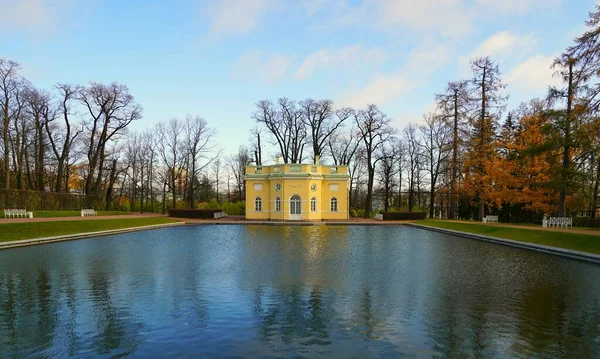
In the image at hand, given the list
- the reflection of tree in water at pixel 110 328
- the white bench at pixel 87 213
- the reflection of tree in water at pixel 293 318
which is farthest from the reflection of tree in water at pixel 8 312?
the white bench at pixel 87 213

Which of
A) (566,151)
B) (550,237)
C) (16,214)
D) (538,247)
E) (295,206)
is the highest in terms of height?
(566,151)

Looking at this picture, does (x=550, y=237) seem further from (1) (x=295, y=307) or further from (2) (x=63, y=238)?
(2) (x=63, y=238)

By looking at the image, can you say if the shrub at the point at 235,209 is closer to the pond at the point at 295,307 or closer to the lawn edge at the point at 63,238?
the lawn edge at the point at 63,238

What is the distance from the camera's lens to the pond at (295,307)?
5379 millimetres

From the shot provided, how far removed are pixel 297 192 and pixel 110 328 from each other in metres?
29.9

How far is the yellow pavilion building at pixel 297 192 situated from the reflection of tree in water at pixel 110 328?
27713 mm

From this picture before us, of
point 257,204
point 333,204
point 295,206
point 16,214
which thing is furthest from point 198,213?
point 16,214

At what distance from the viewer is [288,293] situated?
27.1 ft

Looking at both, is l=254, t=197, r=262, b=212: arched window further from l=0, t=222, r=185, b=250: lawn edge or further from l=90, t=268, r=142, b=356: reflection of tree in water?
l=90, t=268, r=142, b=356: reflection of tree in water

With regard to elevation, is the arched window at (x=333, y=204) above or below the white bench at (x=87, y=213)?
above

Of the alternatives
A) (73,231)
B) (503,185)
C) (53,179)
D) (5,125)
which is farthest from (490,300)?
(53,179)

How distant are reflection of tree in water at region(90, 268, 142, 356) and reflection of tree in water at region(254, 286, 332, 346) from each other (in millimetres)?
1899

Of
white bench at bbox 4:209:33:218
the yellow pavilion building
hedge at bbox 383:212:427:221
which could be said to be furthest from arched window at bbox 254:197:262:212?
white bench at bbox 4:209:33:218

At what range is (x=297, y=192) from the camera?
35.8 m
